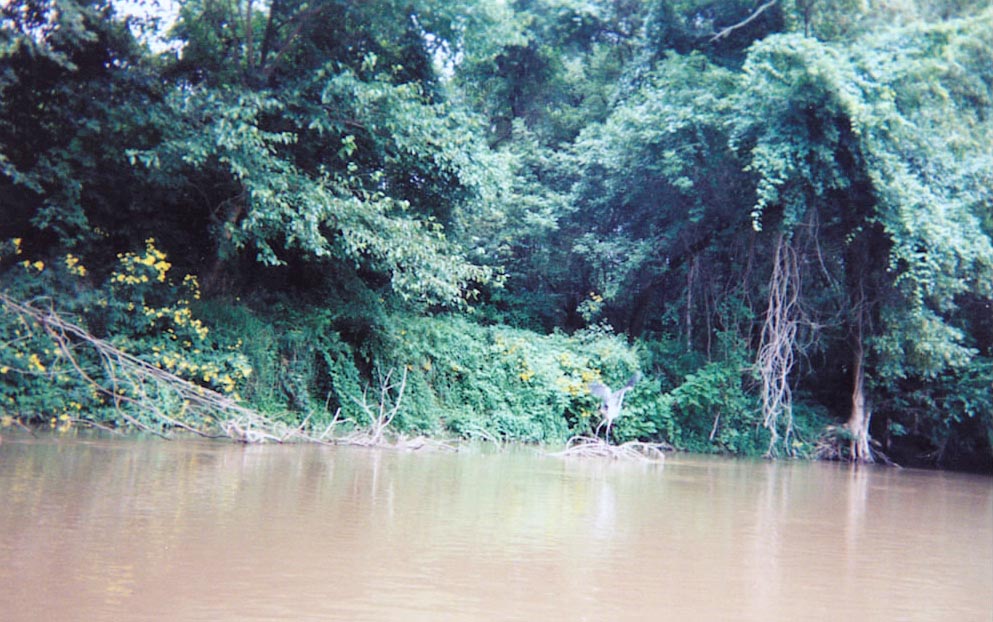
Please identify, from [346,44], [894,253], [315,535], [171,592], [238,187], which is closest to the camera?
[171,592]

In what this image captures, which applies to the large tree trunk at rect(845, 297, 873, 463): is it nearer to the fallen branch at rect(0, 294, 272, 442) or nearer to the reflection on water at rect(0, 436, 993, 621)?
the reflection on water at rect(0, 436, 993, 621)

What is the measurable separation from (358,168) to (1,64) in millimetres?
4702

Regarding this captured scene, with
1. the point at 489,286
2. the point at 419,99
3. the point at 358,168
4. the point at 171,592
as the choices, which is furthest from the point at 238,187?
the point at 171,592

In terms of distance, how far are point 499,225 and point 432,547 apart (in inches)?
548

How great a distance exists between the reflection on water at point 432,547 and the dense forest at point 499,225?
3.53m

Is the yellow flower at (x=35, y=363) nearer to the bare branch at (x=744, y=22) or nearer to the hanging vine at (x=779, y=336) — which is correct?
the hanging vine at (x=779, y=336)

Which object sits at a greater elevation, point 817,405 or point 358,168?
point 358,168

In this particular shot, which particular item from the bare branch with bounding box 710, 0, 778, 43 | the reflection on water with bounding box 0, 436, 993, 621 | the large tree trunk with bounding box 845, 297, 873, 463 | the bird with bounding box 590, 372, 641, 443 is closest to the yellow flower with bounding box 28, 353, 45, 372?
the reflection on water with bounding box 0, 436, 993, 621

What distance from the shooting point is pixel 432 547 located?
4051mm

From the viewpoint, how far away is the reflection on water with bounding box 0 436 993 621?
302cm

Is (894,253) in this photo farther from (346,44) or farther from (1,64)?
Result: (1,64)

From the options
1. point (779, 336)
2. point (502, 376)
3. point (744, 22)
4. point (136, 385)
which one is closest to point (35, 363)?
point (136, 385)

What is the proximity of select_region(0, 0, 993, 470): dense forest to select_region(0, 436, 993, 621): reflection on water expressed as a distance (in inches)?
139

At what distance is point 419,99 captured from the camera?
12641mm
